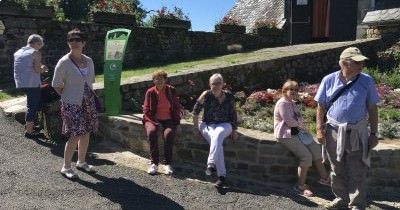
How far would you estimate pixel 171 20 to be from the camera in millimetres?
13984

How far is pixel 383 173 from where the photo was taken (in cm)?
625

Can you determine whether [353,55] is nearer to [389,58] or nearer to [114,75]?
[114,75]

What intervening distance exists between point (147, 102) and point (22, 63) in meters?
2.18

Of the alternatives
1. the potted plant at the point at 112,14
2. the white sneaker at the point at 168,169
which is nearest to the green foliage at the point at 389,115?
the white sneaker at the point at 168,169

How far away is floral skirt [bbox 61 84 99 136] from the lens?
19.2ft

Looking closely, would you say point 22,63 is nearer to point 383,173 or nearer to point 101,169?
point 101,169

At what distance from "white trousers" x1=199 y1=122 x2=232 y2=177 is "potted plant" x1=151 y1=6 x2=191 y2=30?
780 centimetres

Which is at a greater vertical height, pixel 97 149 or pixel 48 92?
pixel 48 92

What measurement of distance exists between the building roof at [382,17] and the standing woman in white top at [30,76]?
9391 mm

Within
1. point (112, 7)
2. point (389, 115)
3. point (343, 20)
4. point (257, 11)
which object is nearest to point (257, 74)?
point (389, 115)

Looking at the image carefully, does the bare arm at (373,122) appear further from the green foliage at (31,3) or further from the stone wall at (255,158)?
the green foliage at (31,3)

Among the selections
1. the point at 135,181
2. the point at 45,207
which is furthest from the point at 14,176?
the point at 135,181

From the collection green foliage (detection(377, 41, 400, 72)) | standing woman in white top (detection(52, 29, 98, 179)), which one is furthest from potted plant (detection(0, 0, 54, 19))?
green foliage (detection(377, 41, 400, 72))

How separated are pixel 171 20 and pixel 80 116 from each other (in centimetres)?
852
